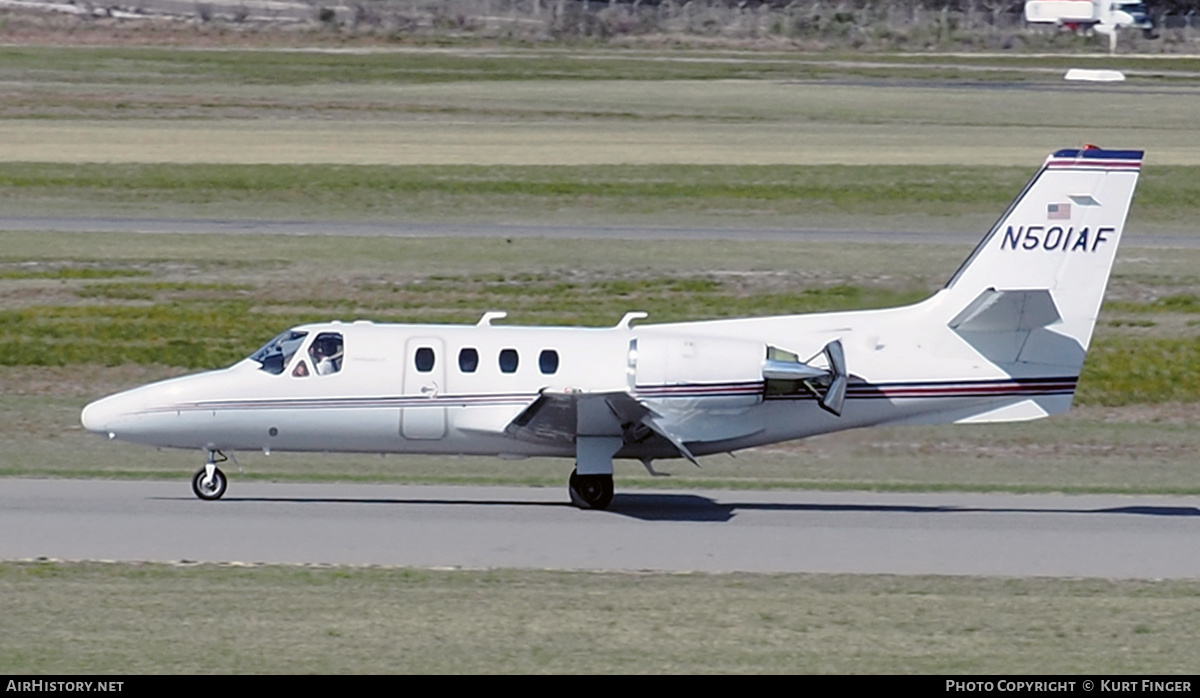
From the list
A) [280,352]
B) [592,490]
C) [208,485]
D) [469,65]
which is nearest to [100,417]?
[208,485]

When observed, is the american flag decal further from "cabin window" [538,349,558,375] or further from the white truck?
the white truck

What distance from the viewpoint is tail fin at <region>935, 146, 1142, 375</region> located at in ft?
67.3

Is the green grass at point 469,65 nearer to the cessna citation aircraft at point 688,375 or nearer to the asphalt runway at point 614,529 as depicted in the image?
the cessna citation aircraft at point 688,375

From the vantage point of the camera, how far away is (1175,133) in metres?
60.5

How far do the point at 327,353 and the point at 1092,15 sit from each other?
92.6m

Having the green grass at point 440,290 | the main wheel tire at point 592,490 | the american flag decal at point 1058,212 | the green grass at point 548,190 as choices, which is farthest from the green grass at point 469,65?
the american flag decal at point 1058,212

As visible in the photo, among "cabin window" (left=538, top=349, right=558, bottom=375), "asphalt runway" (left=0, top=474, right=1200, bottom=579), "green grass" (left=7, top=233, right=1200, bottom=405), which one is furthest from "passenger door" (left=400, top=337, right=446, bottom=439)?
"green grass" (left=7, top=233, right=1200, bottom=405)

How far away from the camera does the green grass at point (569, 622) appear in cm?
1341

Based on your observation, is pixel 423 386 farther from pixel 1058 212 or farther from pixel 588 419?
pixel 1058 212

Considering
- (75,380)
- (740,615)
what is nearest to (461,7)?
(75,380)

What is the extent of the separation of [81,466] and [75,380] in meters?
7.05

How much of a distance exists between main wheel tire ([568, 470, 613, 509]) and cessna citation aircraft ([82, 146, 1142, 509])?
0.05 feet
